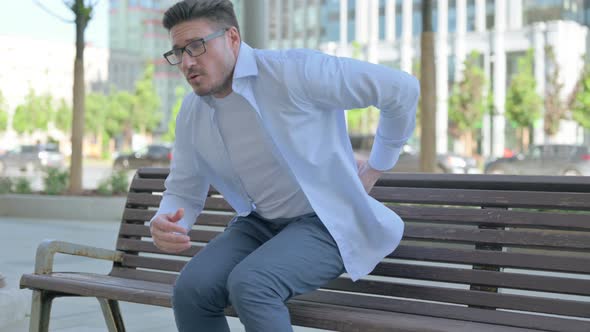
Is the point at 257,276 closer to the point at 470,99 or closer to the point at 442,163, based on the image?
the point at 442,163

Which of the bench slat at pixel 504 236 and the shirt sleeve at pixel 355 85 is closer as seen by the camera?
the shirt sleeve at pixel 355 85

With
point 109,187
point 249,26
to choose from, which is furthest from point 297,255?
point 109,187

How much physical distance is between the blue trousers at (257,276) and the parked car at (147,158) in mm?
39228

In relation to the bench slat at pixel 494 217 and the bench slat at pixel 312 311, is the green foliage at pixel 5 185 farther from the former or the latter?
the bench slat at pixel 494 217

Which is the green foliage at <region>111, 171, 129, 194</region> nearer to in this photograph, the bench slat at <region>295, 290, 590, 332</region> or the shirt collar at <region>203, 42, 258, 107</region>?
the bench slat at <region>295, 290, 590, 332</region>

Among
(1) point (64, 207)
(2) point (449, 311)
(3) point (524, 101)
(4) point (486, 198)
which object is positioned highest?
(3) point (524, 101)


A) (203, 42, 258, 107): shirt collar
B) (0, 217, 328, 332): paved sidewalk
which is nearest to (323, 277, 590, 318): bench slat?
(203, 42, 258, 107): shirt collar

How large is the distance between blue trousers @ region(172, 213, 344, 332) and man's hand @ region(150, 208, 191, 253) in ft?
0.28

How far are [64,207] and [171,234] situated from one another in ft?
35.3

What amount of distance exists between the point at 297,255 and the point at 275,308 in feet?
0.71

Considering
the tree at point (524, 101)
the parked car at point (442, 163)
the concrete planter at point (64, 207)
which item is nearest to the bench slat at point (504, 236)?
the concrete planter at point (64, 207)

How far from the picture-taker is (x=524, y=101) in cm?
4975

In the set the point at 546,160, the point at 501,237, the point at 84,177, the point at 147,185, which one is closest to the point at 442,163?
the point at 546,160

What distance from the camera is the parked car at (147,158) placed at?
42.2m
